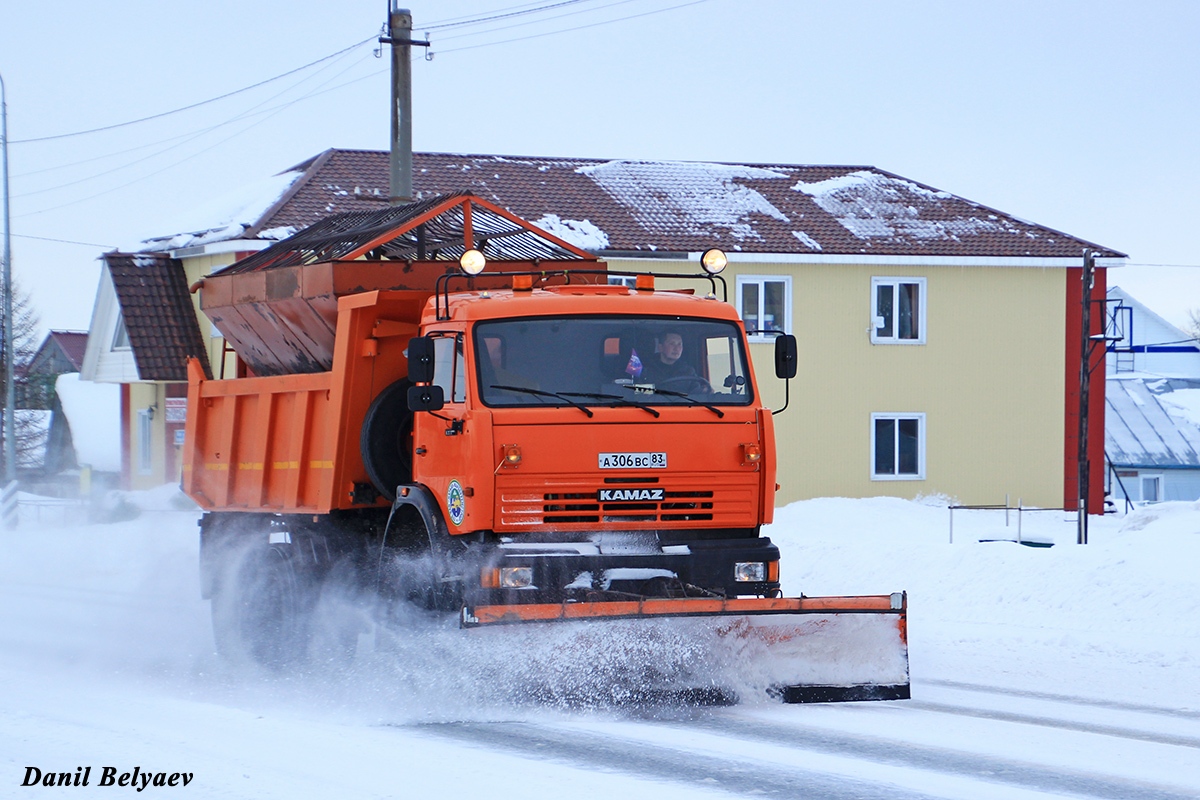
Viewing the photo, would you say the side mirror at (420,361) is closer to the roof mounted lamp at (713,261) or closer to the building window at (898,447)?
the roof mounted lamp at (713,261)

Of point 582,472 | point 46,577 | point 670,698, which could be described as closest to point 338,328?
point 582,472

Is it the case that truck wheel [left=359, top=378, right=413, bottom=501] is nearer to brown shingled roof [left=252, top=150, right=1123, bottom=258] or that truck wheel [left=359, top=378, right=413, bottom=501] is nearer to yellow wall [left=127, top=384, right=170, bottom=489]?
brown shingled roof [left=252, top=150, right=1123, bottom=258]

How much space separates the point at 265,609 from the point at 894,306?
776 inches

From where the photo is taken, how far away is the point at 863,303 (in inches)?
1137

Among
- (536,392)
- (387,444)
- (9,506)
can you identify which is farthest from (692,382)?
(9,506)

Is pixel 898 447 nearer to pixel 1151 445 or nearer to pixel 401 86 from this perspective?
pixel 401 86

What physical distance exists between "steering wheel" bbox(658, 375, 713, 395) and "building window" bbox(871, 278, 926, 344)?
66.6 ft

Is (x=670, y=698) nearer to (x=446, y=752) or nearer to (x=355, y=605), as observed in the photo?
(x=446, y=752)

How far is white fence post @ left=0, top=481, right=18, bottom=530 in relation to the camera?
29906 millimetres

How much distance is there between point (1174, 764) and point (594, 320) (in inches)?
162

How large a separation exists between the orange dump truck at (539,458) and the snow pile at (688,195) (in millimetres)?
17695

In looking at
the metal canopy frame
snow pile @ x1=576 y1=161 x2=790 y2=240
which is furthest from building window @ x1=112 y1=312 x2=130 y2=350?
the metal canopy frame

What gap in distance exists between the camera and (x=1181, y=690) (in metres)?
9.35

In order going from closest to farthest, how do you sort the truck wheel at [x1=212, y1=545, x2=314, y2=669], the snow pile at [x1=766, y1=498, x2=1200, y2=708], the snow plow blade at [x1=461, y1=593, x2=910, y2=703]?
1. the snow plow blade at [x1=461, y1=593, x2=910, y2=703]
2. the snow pile at [x1=766, y1=498, x2=1200, y2=708]
3. the truck wheel at [x1=212, y1=545, x2=314, y2=669]
